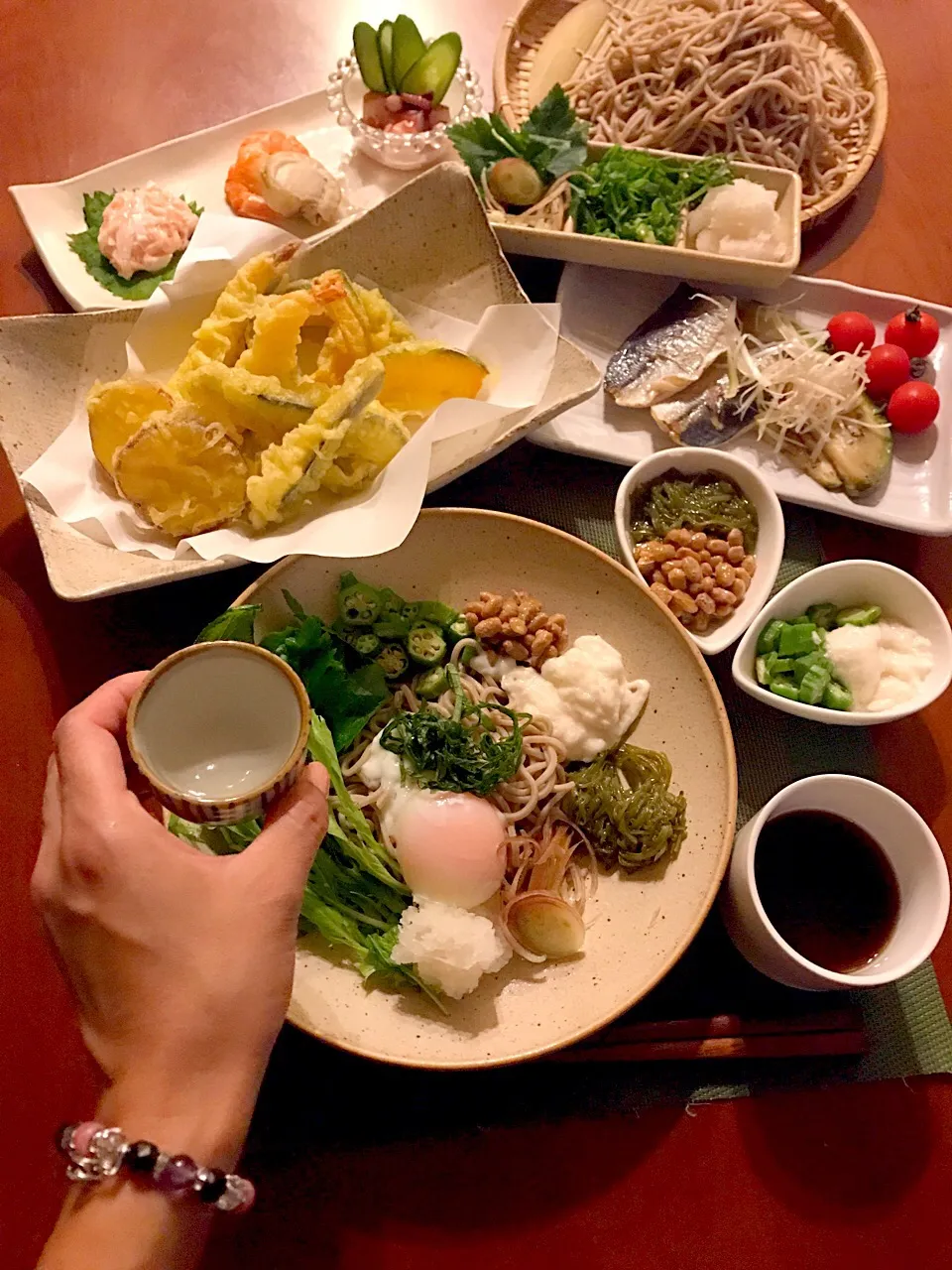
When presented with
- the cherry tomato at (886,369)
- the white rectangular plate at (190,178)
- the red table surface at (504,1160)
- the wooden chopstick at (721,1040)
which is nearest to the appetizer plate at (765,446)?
the cherry tomato at (886,369)

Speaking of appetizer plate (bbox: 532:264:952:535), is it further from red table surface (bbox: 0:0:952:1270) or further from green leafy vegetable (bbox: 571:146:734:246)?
red table surface (bbox: 0:0:952:1270)

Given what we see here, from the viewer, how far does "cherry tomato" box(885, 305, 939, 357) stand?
209cm

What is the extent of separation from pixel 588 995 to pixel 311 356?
4.78 feet

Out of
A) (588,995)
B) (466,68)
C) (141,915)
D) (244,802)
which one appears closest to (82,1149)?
(141,915)

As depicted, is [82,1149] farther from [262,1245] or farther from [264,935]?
[262,1245]

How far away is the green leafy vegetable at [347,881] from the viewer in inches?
59.3

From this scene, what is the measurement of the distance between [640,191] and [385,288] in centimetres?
67

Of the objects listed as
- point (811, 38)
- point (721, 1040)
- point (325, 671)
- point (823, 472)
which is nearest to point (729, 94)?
point (811, 38)

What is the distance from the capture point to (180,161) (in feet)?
7.73

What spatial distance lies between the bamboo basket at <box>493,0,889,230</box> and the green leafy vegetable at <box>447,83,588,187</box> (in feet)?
0.49

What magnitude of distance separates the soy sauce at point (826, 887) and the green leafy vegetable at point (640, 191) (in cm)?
141

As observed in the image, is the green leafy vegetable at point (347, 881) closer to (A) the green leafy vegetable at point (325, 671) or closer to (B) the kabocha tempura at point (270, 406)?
(A) the green leafy vegetable at point (325, 671)

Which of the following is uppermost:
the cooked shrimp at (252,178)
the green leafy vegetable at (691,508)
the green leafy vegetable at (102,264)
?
the cooked shrimp at (252,178)

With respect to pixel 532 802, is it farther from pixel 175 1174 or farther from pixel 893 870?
pixel 175 1174
